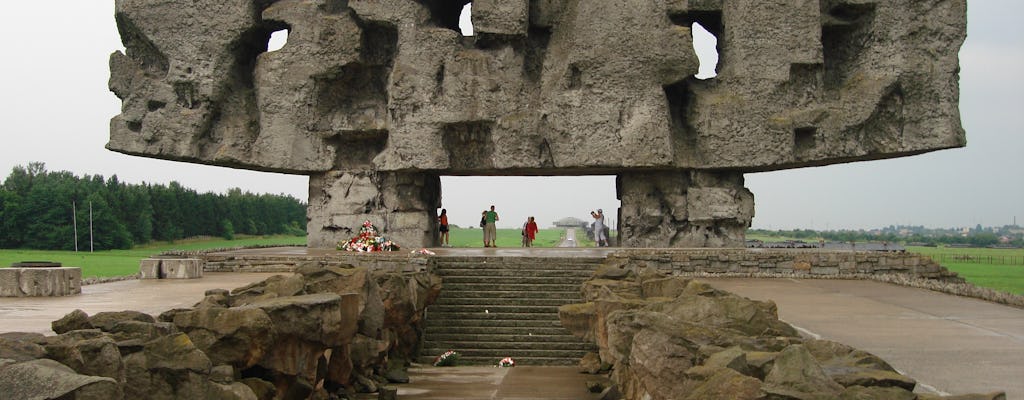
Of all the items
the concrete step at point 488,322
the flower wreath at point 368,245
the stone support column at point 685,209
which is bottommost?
the concrete step at point 488,322

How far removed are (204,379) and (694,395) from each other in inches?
140

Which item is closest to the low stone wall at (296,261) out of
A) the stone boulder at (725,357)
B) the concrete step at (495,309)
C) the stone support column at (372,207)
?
the concrete step at (495,309)

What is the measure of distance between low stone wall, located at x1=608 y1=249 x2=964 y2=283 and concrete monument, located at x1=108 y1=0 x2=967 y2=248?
12.4 feet

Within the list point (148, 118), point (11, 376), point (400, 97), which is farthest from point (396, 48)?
point (11, 376)

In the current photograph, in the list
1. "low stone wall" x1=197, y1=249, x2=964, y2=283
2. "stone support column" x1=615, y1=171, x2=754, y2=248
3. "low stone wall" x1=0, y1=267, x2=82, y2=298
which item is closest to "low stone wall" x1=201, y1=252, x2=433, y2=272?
"low stone wall" x1=197, y1=249, x2=964, y2=283

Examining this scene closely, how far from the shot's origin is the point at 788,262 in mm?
19750

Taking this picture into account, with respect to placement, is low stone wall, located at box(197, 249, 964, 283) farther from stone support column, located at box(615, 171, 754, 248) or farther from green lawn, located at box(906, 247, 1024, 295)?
stone support column, located at box(615, 171, 754, 248)

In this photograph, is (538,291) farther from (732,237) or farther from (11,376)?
(11,376)

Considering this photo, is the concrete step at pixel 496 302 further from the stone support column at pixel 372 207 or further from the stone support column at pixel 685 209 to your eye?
the stone support column at pixel 685 209

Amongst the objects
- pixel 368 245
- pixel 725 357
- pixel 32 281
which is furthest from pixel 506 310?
pixel 725 357

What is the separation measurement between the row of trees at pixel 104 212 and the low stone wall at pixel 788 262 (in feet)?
98.5

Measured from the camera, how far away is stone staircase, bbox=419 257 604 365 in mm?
15078

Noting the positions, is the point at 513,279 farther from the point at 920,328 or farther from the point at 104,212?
the point at 104,212

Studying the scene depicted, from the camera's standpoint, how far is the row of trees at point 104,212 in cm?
4144
